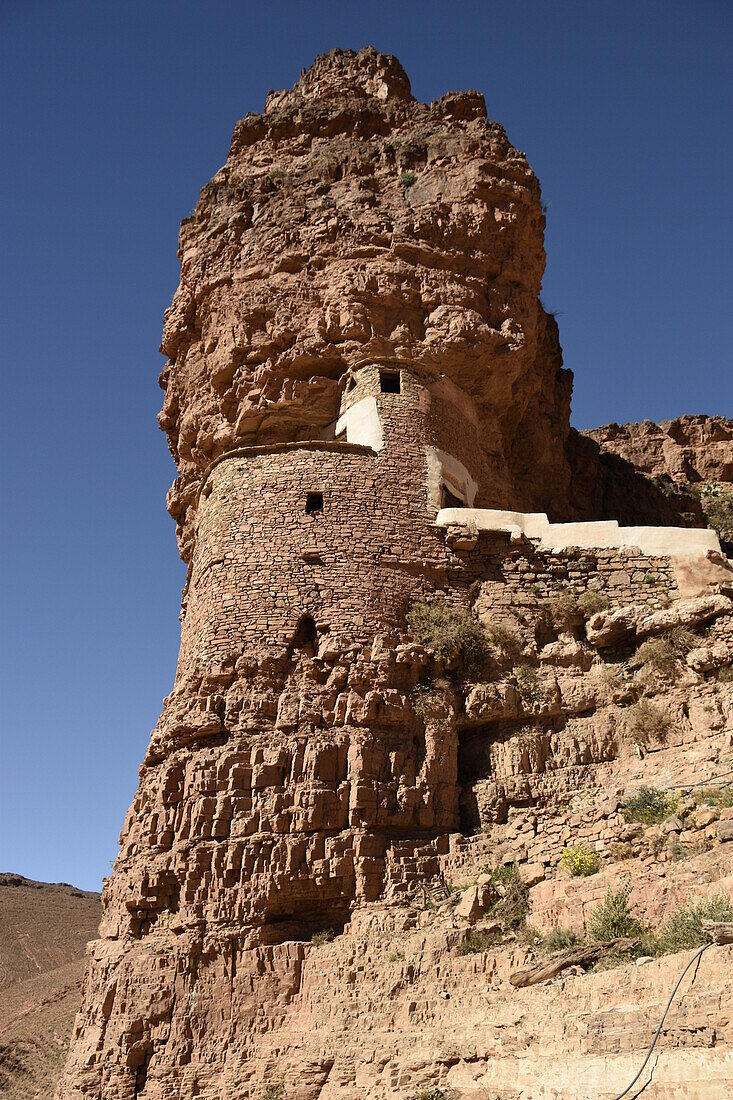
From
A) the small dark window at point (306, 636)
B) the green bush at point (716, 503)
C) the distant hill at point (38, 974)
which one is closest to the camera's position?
the small dark window at point (306, 636)

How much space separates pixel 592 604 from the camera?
15.4 m

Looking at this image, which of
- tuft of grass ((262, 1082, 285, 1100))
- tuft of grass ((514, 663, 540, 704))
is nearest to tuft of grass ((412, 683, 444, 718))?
tuft of grass ((514, 663, 540, 704))

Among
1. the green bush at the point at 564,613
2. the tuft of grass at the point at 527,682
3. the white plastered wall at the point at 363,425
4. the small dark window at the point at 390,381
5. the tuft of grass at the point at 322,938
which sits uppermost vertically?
the small dark window at the point at 390,381

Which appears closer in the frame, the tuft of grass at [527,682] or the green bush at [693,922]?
the green bush at [693,922]

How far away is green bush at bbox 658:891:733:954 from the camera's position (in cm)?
905

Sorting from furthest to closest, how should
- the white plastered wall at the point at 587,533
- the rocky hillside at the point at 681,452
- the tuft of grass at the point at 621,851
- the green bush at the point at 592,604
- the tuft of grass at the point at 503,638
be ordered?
the rocky hillside at the point at 681,452
the white plastered wall at the point at 587,533
the green bush at the point at 592,604
the tuft of grass at the point at 503,638
the tuft of grass at the point at 621,851

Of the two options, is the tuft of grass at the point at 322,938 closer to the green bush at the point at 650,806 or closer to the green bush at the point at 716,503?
the green bush at the point at 650,806

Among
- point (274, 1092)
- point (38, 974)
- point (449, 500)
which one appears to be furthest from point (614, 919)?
point (38, 974)

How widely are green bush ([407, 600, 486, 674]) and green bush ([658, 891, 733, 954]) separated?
215 inches

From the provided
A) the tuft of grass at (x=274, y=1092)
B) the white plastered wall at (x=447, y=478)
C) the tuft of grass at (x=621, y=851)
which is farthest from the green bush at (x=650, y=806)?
the white plastered wall at (x=447, y=478)

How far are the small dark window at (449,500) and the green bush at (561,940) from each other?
7.22 m

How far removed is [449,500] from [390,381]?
2306 mm

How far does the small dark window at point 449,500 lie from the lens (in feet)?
55.2

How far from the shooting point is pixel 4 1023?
21.7 m
